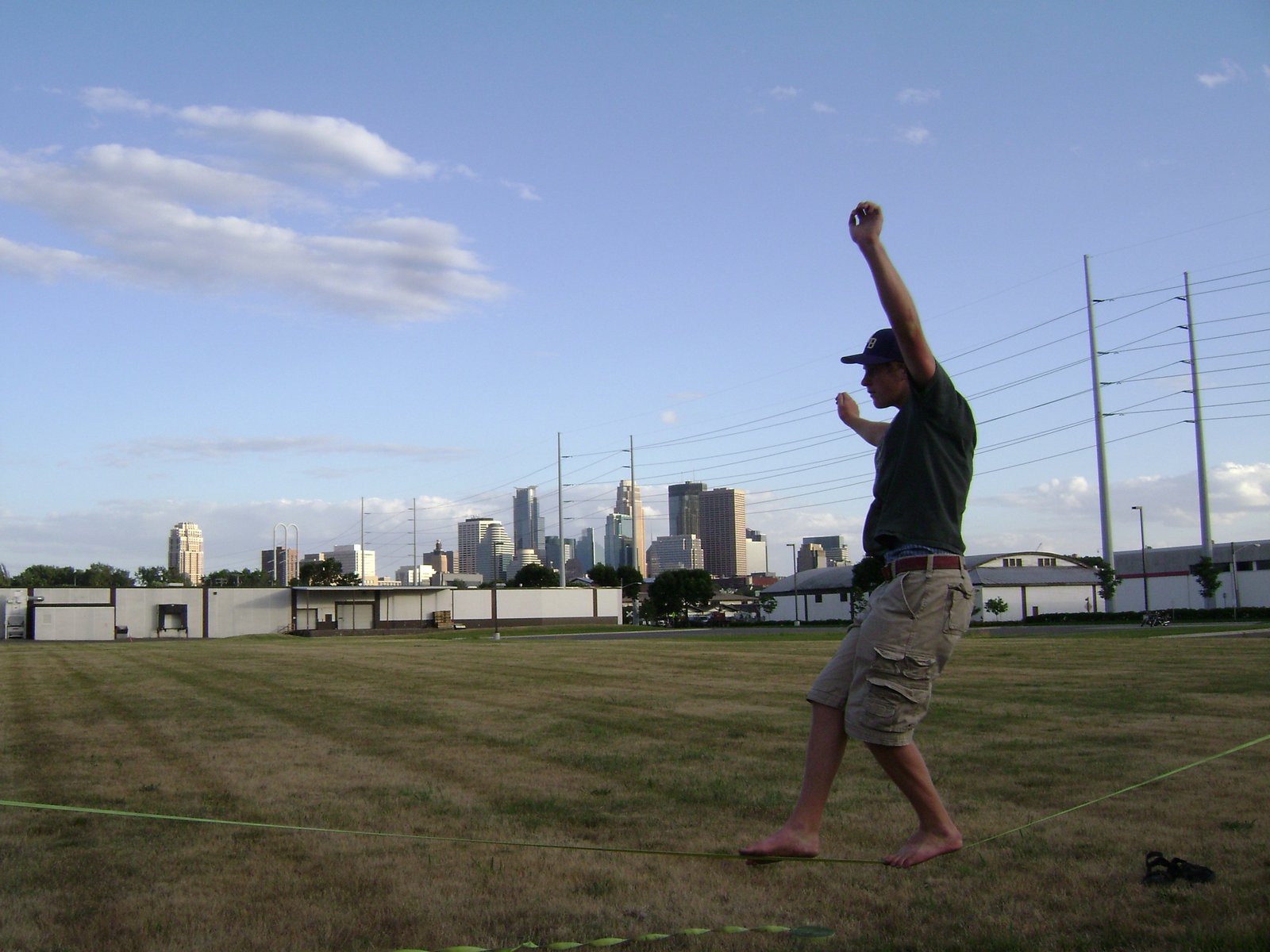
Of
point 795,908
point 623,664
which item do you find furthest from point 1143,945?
point 623,664

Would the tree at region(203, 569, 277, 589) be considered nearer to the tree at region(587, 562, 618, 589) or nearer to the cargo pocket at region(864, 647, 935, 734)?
the tree at region(587, 562, 618, 589)

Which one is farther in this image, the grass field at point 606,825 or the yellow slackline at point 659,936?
the grass field at point 606,825

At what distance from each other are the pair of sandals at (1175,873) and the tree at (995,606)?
80004mm

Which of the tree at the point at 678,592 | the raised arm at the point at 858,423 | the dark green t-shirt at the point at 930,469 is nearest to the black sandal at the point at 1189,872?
the dark green t-shirt at the point at 930,469

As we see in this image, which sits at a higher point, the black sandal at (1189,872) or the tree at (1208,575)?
the black sandal at (1189,872)

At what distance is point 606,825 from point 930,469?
2823 mm

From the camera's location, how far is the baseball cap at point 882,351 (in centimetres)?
390

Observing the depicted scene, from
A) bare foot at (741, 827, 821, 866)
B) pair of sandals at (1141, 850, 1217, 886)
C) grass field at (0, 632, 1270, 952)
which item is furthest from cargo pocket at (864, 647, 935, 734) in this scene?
pair of sandals at (1141, 850, 1217, 886)

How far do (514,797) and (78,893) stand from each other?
252 centimetres

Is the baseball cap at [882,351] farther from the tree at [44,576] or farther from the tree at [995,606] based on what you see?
the tree at [44,576]

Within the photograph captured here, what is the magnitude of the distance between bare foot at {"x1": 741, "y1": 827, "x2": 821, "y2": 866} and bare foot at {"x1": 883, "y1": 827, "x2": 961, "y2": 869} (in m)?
0.29

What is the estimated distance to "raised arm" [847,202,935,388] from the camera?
138 inches

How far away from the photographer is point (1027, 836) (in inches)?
197

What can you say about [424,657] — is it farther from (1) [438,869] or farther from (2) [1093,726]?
(1) [438,869]
